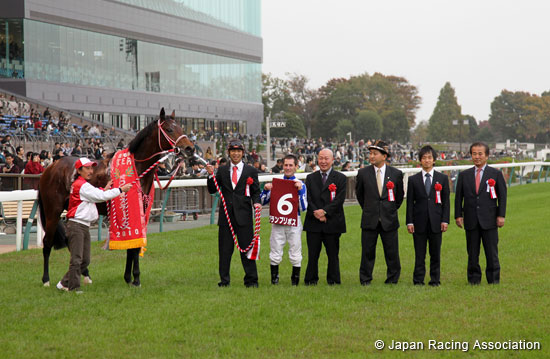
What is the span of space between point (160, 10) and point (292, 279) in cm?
4235

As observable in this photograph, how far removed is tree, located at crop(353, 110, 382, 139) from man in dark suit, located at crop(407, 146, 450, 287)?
2922 inches

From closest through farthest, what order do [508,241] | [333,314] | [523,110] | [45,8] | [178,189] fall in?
[333,314], [508,241], [178,189], [45,8], [523,110]

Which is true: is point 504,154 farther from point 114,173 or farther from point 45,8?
point 114,173

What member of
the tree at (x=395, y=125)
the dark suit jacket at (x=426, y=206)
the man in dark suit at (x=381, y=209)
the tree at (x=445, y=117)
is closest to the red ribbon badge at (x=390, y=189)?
the man in dark suit at (x=381, y=209)

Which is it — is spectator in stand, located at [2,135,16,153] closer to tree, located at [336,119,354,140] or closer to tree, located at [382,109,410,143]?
tree, located at [336,119,354,140]

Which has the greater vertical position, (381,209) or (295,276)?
(381,209)

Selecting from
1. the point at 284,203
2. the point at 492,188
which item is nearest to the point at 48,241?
the point at 284,203

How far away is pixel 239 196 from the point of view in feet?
24.1

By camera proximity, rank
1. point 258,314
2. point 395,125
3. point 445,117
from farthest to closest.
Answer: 1. point 445,117
2. point 395,125
3. point 258,314

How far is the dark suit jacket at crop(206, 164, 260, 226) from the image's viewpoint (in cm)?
732

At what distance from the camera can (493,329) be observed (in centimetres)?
545

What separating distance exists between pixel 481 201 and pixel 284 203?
2214 millimetres

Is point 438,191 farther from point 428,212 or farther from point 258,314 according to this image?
point 258,314

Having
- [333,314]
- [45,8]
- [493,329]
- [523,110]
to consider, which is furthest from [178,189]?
[523,110]
